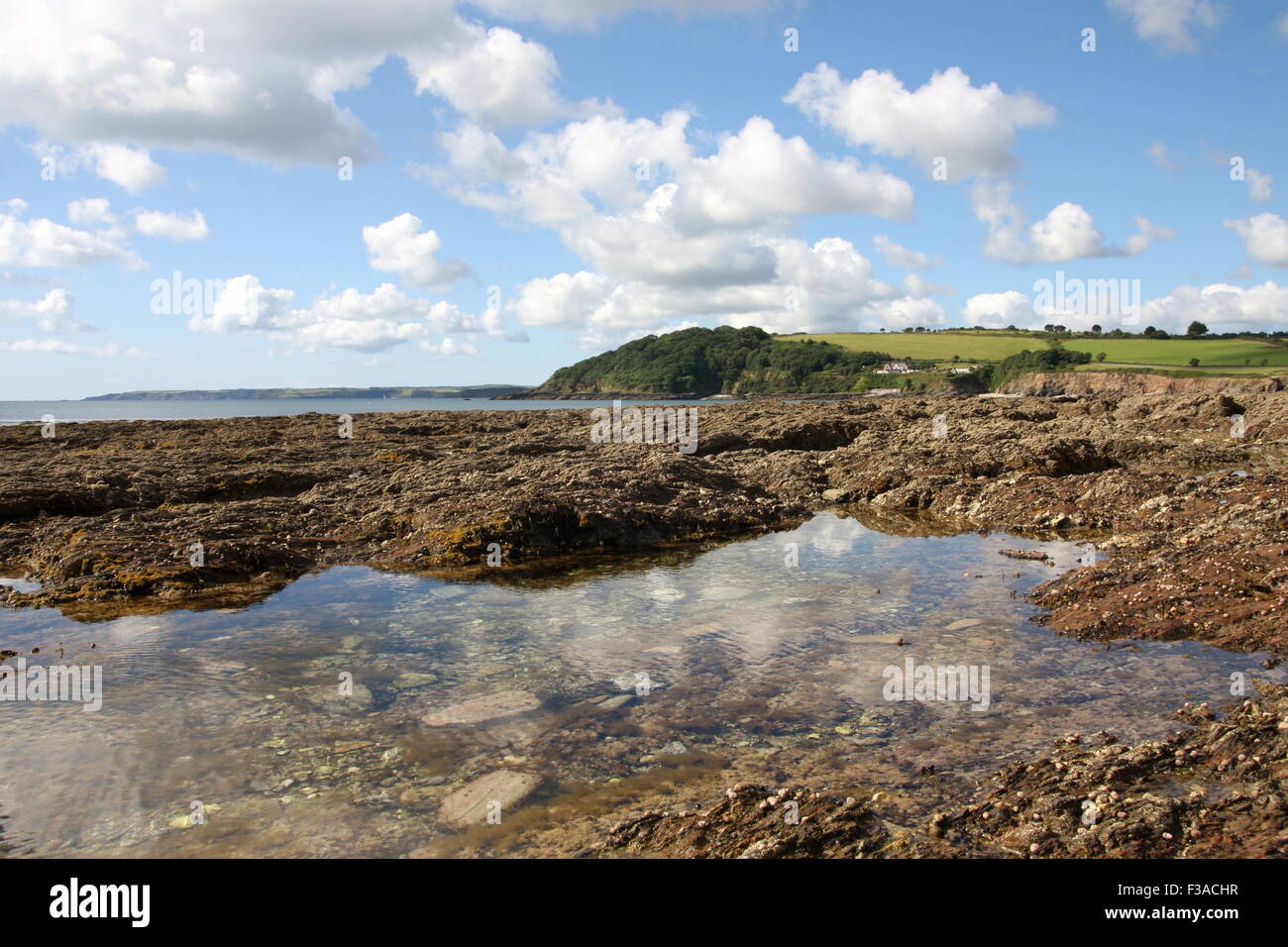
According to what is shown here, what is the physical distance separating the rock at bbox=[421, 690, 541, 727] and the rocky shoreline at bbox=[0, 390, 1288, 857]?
2749 millimetres

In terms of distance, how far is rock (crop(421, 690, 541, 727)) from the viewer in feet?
26.0

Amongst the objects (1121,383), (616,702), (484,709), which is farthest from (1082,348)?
(484,709)

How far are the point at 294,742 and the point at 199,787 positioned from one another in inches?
38.1

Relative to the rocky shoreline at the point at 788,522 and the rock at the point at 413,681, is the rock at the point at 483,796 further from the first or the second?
the rock at the point at 413,681

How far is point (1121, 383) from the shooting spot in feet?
282

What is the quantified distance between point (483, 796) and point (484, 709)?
188 centimetres

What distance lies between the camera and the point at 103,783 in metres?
6.61

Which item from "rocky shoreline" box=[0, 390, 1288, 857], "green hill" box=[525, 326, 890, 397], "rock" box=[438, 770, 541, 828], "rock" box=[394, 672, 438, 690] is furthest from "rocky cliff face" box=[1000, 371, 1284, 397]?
"rock" box=[438, 770, 541, 828]

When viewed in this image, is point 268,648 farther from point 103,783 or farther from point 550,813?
point 550,813

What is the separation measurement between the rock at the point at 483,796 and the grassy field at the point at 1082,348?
103 meters

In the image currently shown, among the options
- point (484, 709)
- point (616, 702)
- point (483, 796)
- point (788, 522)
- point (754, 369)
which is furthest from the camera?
point (754, 369)

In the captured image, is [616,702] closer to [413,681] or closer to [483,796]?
[483,796]

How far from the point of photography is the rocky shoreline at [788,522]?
568 cm

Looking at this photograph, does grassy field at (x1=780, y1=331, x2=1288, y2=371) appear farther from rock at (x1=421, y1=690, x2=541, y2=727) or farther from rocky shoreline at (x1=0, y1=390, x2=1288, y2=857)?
rock at (x1=421, y1=690, x2=541, y2=727)
